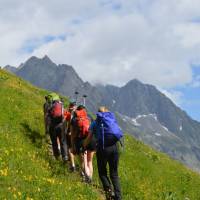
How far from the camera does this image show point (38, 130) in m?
23.3

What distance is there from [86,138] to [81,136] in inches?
31.7

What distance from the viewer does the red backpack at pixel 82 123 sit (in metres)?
18.1

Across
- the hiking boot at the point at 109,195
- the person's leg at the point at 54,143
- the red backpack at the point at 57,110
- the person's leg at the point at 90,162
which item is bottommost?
the hiking boot at the point at 109,195

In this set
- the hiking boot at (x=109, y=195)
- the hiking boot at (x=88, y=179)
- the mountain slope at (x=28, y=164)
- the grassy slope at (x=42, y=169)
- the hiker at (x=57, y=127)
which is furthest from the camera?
the hiker at (x=57, y=127)

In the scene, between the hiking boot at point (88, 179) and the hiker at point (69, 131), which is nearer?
the hiking boot at point (88, 179)

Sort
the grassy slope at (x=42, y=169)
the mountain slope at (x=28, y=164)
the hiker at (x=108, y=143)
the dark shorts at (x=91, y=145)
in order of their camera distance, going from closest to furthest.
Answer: the mountain slope at (x=28, y=164)
the grassy slope at (x=42, y=169)
the hiker at (x=108, y=143)
the dark shorts at (x=91, y=145)

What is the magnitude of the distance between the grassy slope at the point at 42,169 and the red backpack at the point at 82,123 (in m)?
1.41

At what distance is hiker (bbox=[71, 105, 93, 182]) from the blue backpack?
7.44 ft

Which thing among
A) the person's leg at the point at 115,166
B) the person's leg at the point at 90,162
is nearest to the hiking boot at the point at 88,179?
the person's leg at the point at 90,162

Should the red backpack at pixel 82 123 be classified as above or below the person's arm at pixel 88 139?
above

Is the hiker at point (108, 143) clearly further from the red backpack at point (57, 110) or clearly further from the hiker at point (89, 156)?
→ the red backpack at point (57, 110)

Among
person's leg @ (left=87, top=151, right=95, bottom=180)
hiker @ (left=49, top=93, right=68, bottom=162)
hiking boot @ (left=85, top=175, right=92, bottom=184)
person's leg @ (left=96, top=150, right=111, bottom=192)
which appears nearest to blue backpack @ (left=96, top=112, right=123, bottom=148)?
person's leg @ (left=96, top=150, right=111, bottom=192)

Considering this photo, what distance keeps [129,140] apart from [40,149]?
37.2 ft

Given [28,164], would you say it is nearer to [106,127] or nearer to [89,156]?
[106,127]
